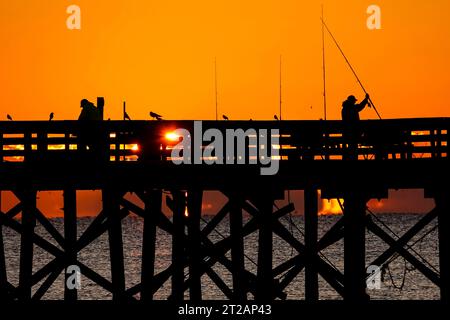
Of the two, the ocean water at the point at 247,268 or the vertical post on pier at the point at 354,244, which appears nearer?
the vertical post on pier at the point at 354,244

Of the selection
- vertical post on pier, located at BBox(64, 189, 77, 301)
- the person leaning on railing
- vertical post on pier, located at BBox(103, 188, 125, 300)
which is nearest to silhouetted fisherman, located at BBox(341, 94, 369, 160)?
vertical post on pier, located at BBox(103, 188, 125, 300)

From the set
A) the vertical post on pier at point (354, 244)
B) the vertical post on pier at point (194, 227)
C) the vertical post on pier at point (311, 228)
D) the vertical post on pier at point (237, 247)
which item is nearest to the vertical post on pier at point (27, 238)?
the vertical post on pier at point (194, 227)

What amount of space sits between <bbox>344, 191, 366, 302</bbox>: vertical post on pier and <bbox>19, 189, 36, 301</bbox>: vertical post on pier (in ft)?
22.7

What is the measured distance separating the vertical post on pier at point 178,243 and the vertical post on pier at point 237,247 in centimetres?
117

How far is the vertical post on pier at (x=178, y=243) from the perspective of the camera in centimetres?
2784

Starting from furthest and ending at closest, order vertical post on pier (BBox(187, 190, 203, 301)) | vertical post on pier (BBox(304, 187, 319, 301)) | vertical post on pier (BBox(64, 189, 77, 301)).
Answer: vertical post on pier (BBox(64, 189, 77, 301)) < vertical post on pier (BBox(304, 187, 319, 301)) < vertical post on pier (BBox(187, 190, 203, 301))

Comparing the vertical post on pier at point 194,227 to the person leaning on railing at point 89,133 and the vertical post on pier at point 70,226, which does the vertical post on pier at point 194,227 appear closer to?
the person leaning on railing at point 89,133

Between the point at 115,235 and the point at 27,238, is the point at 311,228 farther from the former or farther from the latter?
the point at 27,238

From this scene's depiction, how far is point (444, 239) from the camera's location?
2756 cm

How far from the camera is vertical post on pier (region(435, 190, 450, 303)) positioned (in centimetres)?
2705

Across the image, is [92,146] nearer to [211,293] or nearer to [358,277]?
[358,277]

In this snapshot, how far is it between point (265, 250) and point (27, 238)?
541 centimetres

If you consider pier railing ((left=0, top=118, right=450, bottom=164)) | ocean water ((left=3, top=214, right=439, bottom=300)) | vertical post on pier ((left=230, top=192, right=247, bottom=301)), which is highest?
pier railing ((left=0, top=118, right=450, bottom=164))

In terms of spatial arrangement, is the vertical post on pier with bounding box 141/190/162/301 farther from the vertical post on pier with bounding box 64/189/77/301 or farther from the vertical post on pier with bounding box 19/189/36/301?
the vertical post on pier with bounding box 19/189/36/301
